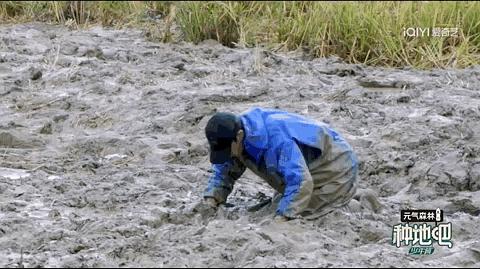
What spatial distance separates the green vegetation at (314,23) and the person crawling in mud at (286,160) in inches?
133

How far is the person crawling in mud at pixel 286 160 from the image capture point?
13.9 ft

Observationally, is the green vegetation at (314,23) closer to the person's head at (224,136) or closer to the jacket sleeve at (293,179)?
the jacket sleeve at (293,179)

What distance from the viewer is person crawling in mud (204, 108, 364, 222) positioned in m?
4.25

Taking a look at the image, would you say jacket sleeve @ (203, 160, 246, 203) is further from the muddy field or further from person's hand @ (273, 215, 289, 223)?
person's hand @ (273, 215, 289, 223)

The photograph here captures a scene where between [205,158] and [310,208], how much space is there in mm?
1496

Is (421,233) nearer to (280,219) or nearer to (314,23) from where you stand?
(280,219)

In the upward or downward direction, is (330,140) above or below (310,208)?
above

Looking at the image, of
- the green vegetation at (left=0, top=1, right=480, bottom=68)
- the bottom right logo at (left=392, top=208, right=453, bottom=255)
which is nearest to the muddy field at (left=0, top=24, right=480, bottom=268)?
the bottom right logo at (left=392, top=208, right=453, bottom=255)

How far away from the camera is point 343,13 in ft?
26.8

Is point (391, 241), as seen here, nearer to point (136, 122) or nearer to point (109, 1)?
point (136, 122)

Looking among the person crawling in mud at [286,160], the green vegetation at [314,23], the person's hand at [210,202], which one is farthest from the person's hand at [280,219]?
the green vegetation at [314,23]

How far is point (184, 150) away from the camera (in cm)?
604

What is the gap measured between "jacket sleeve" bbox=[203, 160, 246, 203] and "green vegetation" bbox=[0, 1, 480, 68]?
3442 mm

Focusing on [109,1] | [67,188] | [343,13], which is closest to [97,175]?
[67,188]
